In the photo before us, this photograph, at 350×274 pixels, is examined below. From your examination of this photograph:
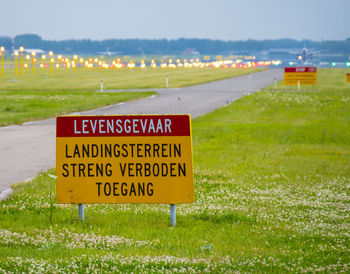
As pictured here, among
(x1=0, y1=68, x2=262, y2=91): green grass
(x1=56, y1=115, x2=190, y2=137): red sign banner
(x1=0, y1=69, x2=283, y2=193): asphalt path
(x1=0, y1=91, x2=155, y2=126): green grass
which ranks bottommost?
(x1=0, y1=69, x2=283, y2=193): asphalt path

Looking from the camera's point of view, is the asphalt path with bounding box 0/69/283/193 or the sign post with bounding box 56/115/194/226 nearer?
the sign post with bounding box 56/115/194/226

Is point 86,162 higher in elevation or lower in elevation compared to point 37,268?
higher

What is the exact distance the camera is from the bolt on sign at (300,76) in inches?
1674

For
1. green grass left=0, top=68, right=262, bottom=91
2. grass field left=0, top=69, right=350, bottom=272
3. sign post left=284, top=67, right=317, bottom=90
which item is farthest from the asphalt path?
green grass left=0, top=68, right=262, bottom=91

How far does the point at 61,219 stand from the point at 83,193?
57 centimetres

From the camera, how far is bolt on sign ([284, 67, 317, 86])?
42.5m

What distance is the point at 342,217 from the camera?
27.6 feet

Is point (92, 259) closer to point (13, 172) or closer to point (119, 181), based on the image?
point (119, 181)

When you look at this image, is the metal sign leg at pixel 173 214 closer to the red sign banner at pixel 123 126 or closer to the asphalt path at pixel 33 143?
the red sign banner at pixel 123 126

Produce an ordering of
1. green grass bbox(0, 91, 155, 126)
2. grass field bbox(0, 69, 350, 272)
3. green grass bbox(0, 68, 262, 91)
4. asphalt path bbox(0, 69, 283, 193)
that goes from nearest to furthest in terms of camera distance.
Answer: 1. grass field bbox(0, 69, 350, 272)
2. asphalt path bbox(0, 69, 283, 193)
3. green grass bbox(0, 91, 155, 126)
4. green grass bbox(0, 68, 262, 91)

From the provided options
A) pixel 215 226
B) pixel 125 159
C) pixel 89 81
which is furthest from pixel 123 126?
pixel 89 81

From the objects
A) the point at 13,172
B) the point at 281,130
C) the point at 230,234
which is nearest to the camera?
the point at 230,234

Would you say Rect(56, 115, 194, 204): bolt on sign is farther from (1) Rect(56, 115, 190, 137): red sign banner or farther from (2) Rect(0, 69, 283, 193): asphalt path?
(2) Rect(0, 69, 283, 193): asphalt path

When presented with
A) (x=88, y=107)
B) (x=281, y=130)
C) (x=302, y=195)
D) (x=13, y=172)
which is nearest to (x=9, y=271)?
(x=302, y=195)
